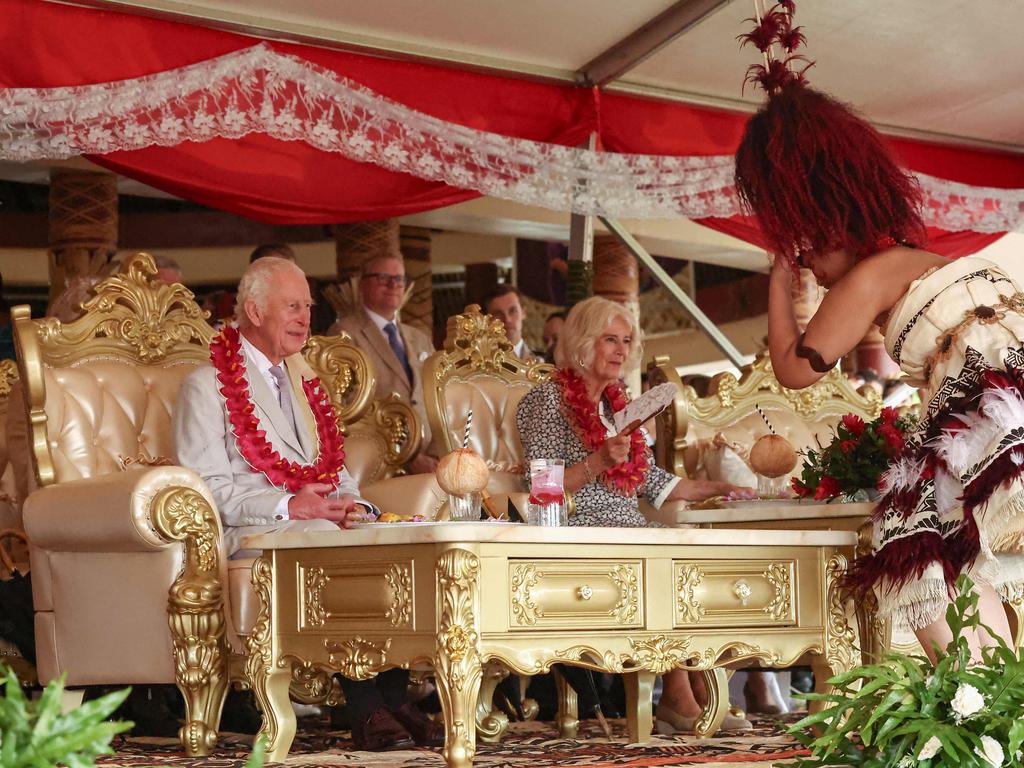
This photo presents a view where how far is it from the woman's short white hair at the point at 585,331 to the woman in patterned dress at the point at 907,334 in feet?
3.61

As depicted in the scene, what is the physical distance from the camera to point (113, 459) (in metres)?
4.00

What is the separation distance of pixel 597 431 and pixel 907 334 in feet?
4.55

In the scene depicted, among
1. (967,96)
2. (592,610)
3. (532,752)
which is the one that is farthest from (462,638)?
(967,96)

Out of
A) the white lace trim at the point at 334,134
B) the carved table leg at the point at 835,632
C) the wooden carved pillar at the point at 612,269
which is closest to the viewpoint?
the carved table leg at the point at 835,632

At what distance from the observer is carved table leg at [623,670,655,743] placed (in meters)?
3.72

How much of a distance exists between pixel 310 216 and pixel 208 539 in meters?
2.45

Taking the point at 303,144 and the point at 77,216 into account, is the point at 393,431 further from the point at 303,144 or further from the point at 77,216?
the point at 77,216

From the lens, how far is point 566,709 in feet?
13.0

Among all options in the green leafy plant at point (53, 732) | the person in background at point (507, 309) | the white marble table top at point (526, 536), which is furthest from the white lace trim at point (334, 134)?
the green leafy plant at point (53, 732)

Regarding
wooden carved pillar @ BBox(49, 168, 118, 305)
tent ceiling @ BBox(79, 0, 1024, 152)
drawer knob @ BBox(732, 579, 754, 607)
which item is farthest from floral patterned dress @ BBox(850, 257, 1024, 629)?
wooden carved pillar @ BBox(49, 168, 118, 305)

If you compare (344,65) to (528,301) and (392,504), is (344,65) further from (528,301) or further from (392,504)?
(528,301)

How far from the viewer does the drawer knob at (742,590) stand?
3.15 meters

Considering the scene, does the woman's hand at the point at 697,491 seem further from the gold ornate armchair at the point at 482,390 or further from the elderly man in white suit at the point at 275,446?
the elderly man in white suit at the point at 275,446

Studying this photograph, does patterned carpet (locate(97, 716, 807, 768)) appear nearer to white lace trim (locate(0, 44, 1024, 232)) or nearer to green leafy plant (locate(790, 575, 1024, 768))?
green leafy plant (locate(790, 575, 1024, 768))
